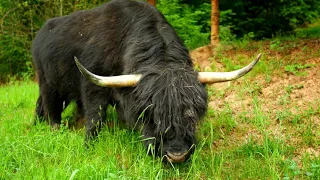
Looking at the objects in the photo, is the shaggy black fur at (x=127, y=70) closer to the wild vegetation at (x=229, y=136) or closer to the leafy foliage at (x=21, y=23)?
the wild vegetation at (x=229, y=136)

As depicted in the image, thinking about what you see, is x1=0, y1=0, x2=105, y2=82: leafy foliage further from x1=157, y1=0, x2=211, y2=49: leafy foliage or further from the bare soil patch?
the bare soil patch

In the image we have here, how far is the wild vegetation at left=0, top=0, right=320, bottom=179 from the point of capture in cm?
341

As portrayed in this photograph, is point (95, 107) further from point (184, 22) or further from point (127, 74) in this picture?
point (184, 22)

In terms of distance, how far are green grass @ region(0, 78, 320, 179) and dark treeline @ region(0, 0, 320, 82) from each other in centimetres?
396

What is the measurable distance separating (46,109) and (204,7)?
6.47 meters

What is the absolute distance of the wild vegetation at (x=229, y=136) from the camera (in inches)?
134

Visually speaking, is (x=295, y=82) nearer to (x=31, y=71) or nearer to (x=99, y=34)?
(x=99, y=34)

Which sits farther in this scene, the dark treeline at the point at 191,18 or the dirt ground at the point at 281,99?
the dark treeline at the point at 191,18

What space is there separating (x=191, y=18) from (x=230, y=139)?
5.50m

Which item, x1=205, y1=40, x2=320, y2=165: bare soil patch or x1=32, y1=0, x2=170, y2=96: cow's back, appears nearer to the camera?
x1=205, y1=40, x2=320, y2=165: bare soil patch

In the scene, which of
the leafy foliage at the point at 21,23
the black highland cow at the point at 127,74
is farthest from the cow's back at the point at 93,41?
the leafy foliage at the point at 21,23

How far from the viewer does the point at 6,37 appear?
14.7 metres

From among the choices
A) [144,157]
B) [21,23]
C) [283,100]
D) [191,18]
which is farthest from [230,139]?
[21,23]

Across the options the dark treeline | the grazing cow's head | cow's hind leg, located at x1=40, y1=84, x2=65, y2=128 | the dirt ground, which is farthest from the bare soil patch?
cow's hind leg, located at x1=40, y1=84, x2=65, y2=128
